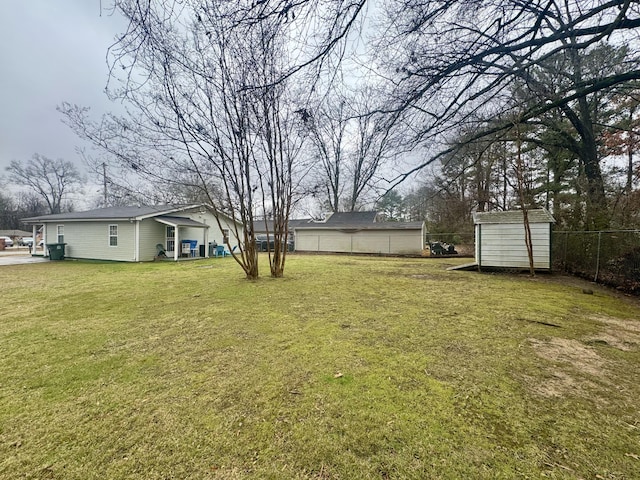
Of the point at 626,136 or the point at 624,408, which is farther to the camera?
the point at 626,136

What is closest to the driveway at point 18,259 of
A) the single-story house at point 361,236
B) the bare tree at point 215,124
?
the bare tree at point 215,124

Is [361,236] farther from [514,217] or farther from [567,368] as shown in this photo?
[567,368]

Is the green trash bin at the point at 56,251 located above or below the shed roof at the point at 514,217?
below

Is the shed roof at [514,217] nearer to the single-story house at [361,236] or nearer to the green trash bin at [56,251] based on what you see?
the single-story house at [361,236]

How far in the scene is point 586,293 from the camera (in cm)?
624

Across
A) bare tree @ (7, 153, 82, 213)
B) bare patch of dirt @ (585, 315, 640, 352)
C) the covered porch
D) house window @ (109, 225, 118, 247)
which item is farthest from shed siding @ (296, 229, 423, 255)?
bare tree @ (7, 153, 82, 213)

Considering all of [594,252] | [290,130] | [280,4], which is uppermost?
[290,130]

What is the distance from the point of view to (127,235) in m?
14.1

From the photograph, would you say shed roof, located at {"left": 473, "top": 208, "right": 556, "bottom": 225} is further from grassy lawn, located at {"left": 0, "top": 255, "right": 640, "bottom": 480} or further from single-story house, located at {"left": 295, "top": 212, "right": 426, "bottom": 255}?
single-story house, located at {"left": 295, "top": 212, "right": 426, "bottom": 255}

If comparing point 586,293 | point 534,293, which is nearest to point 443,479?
point 534,293

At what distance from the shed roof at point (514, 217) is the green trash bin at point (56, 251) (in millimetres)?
19720

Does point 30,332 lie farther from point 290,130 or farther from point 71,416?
point 290,130

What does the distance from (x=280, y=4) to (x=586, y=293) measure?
7981mm

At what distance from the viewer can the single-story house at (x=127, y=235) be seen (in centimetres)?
1402
